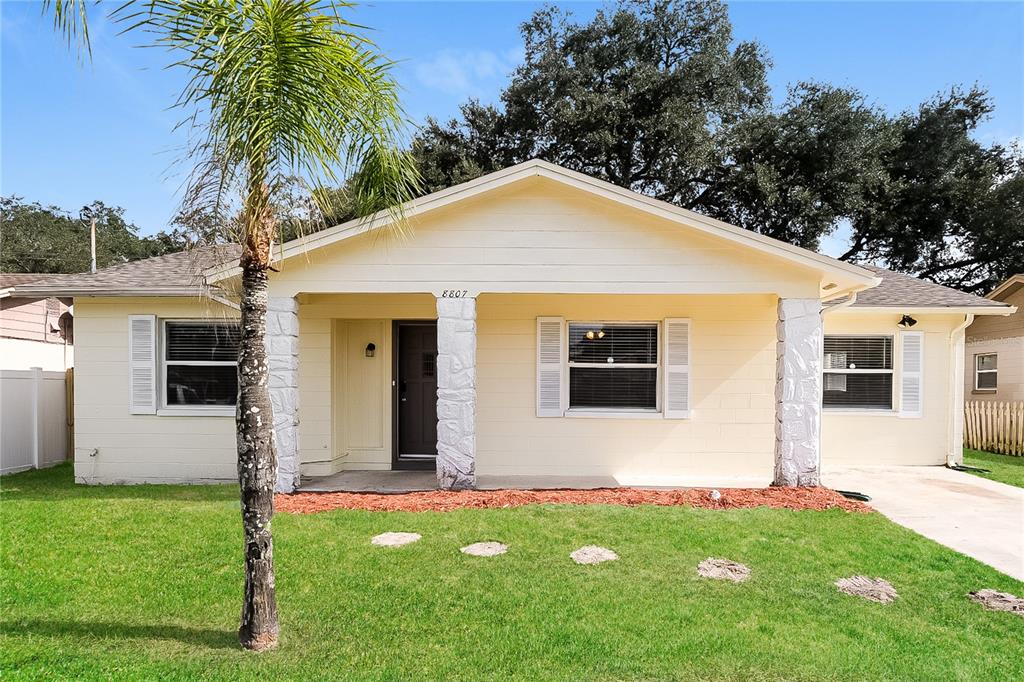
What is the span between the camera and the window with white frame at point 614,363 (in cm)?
913

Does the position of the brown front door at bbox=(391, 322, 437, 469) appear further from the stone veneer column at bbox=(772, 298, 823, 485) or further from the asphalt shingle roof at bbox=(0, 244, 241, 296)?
the stone veneer column at bbox=(772, 298, 823, 485)

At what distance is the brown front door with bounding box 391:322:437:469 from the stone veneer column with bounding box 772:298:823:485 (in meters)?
4.92

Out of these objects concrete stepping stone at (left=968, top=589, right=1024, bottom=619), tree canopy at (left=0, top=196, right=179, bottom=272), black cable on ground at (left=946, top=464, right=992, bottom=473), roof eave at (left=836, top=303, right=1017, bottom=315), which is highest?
tree canopy at (left=0, top=196, right=179, bottom=272)

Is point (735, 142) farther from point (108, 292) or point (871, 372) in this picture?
point (108, 292)

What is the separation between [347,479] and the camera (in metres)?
8.45

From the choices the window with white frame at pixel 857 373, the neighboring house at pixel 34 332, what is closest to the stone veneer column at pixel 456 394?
the window with white frame at pixel 857 373

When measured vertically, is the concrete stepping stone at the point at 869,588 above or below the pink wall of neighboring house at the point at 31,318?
below

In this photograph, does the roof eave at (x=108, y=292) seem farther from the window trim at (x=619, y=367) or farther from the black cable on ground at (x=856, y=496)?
the black cable on ground at (x=856, y=496)

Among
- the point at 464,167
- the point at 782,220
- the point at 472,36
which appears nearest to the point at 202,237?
the point at 472,36

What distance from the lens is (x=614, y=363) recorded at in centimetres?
915

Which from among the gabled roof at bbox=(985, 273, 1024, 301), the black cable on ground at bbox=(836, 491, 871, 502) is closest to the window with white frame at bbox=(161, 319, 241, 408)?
the black cable on ground at bbox=(836, 491, 871, 502)

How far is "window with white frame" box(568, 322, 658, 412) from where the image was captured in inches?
360

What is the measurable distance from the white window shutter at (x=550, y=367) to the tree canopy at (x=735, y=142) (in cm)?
1064

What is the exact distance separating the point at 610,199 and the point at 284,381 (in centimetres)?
446
